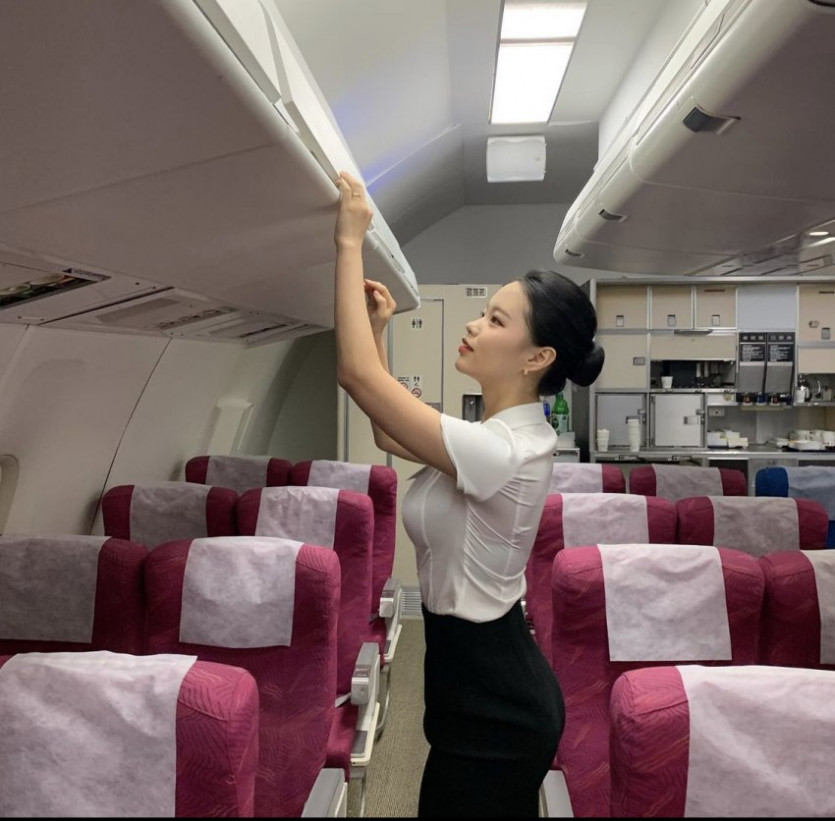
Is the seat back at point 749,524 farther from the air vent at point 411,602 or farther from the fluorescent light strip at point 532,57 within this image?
the air vent at point 411,602

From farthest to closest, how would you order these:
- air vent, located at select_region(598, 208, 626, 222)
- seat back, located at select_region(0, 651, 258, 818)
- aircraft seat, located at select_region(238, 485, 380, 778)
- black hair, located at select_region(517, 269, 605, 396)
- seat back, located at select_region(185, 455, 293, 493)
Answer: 1. seat back, located at select_region(185, 455, 293, 493)
2. air vent, located at select_region(598, 208, 626, 222)
3. aircraft seat, located at select_region(238, 485, 380, 778)
4. black hair, located at select_region(517, 269, 605, 396)
5. seat back, located at select_region(0, 651, 258, 818)

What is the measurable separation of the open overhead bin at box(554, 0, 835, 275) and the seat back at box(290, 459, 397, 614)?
145 centimetres

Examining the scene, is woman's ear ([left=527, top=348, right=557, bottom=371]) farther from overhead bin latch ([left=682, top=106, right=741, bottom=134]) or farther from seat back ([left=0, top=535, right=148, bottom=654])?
seat back ([left=0, top=535, right=148, bottom=654])

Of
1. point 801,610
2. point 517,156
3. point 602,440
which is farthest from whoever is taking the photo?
point 602,440

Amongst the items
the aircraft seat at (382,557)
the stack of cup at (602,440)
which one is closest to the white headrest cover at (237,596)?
the aircraft seat at (382,557)

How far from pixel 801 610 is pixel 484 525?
2.92 feet

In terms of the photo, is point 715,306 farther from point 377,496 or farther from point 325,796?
point 325,796

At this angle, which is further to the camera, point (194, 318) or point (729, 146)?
point (194, 318)

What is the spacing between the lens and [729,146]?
1.70 meters

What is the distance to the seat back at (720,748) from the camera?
0.98 m

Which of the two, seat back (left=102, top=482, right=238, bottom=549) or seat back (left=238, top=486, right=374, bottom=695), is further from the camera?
seat back (left=102, top=482, right=238, bottom=549)

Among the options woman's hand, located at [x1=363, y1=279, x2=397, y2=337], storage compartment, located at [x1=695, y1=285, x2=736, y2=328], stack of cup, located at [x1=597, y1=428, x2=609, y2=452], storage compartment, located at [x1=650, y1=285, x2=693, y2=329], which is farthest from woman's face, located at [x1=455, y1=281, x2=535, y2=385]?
storage compartment, located at [x1=695, y1=285, x2=736, y2=328]

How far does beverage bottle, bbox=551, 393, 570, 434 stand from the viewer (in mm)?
6043

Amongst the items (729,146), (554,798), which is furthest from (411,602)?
(729,146)
